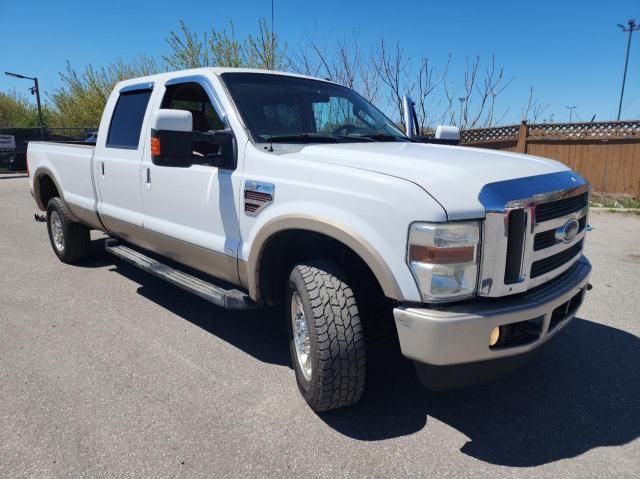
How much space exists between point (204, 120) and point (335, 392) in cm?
265

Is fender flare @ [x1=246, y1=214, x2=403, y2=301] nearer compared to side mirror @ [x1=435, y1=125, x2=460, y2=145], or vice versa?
fender flare @ [x1=246, y1=214, x2=403, y2=301]

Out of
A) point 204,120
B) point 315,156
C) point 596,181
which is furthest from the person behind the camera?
point 596,181

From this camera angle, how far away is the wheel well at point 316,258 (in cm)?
297

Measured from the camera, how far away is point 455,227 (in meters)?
2.18

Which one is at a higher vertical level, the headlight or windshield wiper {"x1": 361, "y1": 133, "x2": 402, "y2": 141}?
windshield wiper {"x1": 361, "y1": 133, "x2": 402, "y2": 141}

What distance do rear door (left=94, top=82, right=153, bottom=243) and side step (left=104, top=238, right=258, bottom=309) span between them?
0.59 feet

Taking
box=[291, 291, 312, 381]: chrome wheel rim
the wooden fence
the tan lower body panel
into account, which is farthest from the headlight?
the wooden fence

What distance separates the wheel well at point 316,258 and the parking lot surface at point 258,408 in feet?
1.92

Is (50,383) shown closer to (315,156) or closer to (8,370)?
(8,370)

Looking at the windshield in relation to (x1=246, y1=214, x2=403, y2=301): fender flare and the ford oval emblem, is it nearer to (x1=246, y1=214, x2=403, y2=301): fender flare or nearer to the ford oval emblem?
(x1=246, y1=214, x2=403, y2=301): fender flare

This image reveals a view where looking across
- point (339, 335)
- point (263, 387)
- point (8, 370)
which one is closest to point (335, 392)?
point (339, 335)

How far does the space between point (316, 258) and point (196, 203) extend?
104 cm

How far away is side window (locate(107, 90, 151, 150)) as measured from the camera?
427 cm

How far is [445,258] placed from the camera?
219cm
